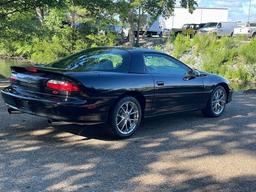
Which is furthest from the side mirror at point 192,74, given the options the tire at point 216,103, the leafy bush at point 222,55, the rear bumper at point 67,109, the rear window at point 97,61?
the leafy bush at point 222,55

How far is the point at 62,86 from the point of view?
21.2 feet

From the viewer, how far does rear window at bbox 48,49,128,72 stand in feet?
23.2

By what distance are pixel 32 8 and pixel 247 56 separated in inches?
725

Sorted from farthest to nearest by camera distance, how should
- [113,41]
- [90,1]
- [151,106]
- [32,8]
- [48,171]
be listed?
[113,41]
[90,1]
[32,8]
[151,106]
[48,171]

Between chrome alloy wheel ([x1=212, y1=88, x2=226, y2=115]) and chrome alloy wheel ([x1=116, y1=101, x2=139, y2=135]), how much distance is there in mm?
2398

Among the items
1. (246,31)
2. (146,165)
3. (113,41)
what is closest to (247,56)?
(113,41)

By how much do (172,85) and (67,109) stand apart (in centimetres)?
213

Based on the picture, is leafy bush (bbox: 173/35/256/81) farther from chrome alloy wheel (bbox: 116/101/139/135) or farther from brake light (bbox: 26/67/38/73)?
brake light (bbox: 26/67/38/73)

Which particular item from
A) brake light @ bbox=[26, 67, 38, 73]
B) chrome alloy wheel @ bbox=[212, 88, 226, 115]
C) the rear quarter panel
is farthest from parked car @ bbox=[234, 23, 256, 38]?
brake light @ bbox=[26, 67, 38, 73]

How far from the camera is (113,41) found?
27.5 metres

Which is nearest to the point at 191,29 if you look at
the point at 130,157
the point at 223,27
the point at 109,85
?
the point at 223,27

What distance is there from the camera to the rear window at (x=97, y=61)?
7070mm

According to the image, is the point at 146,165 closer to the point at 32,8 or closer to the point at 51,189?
the point at 51,189

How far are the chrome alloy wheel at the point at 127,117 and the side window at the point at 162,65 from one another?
751 millimetres
